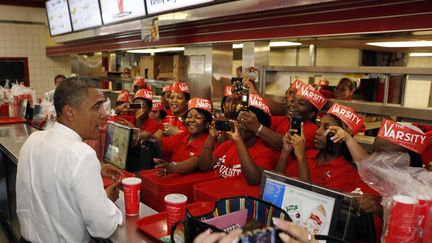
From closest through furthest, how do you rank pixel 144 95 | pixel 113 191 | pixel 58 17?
1. pixel 113 191
2. pixel 144 95
3. pixel 58 17

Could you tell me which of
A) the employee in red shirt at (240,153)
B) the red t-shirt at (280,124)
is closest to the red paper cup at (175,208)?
the employee in red shirt at (240,153)

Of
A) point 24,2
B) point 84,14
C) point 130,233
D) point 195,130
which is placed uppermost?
point 24,2

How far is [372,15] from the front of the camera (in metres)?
2.19

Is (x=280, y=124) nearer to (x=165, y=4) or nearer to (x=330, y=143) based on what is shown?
(x=330, y=143)

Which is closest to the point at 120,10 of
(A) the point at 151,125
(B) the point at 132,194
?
(A) the point at 151,125

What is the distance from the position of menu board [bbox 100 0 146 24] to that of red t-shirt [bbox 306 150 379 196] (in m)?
2.57

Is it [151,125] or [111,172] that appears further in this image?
[151,125]

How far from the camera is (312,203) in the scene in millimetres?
1180

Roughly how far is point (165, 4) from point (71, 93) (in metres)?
2.14

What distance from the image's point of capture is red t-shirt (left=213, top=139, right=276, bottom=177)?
2.18 m

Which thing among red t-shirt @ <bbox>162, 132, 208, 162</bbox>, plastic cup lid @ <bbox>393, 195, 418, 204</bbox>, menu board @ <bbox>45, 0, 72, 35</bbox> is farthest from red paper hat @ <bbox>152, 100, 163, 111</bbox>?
plastic cup lid @ <bbox>393, 195, 418, 204</bbox>

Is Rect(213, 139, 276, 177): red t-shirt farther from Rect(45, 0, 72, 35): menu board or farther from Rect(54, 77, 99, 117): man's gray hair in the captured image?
Rect(45, 0, 72, 35): menu board

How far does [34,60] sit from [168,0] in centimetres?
623

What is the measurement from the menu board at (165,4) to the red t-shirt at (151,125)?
3.60 feet
